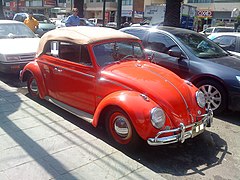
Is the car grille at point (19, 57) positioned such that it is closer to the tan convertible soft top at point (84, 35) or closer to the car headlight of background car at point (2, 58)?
the car headlight of background car at point (2, 58)

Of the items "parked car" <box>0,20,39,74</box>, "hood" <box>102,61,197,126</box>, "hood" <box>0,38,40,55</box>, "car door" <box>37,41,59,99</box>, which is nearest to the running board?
"car door" <box>37,41,59,99</box>

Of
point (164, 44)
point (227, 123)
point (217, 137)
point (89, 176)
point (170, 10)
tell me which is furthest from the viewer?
point (170, 10)

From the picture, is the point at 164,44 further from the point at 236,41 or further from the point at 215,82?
the point at 236,41

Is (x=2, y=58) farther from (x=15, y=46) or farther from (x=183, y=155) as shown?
(x=183, y=155)

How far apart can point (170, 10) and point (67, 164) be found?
8654mm

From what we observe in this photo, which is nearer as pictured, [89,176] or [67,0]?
[89,176]

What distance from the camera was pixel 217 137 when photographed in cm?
418

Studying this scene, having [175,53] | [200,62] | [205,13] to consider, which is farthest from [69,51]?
[205,13]

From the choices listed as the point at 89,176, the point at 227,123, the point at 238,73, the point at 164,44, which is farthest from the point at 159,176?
the point at 164,44

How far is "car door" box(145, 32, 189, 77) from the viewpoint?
5406 millimetres

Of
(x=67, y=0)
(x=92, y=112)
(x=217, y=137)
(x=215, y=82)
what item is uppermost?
(x=67, y=0)

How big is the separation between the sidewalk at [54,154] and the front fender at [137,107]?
1.36 feet

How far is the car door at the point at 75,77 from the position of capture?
4035 mm

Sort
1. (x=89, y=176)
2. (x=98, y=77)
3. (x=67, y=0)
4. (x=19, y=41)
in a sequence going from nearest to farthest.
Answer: (x=89, y=176)
(x=98, y=77)
(x=19, y=41)
(x=67, y=0)
